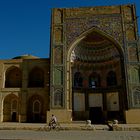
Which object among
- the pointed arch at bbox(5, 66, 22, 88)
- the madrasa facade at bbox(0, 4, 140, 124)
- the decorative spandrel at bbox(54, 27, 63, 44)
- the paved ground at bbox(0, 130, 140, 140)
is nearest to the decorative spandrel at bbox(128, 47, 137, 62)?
the madrasa facade at bbox(0, 4, 140, 124)

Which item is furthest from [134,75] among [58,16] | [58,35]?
[58,16]

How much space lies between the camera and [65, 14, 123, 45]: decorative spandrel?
2033 cm

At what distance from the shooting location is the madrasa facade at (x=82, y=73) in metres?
19.1

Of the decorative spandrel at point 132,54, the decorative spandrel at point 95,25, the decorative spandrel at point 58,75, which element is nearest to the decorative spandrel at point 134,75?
the decorative spandrel at point 132,54

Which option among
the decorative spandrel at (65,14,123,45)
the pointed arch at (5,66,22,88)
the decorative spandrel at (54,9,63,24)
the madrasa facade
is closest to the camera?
the madrasa facade

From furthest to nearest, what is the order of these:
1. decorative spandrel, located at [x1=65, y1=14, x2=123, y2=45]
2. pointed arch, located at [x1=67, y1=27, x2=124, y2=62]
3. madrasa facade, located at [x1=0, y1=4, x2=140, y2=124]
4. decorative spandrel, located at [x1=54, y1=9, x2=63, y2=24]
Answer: decorative spandrel, located at [x1=54, y1=9, x2=63, y2=24]
decorative spandrel, located at [x1=65, y1=14, x2=123, y2=45]
pointed arch, located at [x1=67, y1=27, x2=124, y2=62]
madrasa facade, located at [x1=0, y1=4, x2=140, y2=124]

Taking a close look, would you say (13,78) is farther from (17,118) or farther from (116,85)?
(116,85)

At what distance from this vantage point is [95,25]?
68.1 feet

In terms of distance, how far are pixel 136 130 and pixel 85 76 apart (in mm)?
12859

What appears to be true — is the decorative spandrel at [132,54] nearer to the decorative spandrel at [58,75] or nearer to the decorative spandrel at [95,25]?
the decorative spandrel at [95,25]

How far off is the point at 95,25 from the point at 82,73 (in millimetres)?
5837

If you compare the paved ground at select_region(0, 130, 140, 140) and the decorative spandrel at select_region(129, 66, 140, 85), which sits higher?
the decorative spandrel at select_region(129, 66, 140, 85)

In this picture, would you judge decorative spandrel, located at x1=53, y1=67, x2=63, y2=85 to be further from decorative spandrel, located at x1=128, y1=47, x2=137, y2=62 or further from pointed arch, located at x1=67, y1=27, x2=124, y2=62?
decorative spandrel, located at x1=128, y1=47, x2=137, y2=62

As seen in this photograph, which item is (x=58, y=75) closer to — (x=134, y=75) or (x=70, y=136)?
(x=134, y=75)
